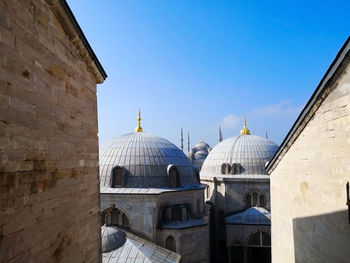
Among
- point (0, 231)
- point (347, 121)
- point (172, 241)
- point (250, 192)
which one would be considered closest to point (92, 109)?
point (0, 231)

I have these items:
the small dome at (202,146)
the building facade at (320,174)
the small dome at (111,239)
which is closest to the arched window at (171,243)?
the small dome at (111,239)

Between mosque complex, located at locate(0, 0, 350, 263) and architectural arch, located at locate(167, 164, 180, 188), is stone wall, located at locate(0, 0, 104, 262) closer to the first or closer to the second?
mosque complex, located at locate(0, 0, 350, 263)

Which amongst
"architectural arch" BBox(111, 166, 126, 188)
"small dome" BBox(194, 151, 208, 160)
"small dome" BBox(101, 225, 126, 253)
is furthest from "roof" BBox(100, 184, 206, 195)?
"small dome" BBox(194, 151, 208, 160)

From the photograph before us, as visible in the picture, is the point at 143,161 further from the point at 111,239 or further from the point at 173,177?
the point at 111,239

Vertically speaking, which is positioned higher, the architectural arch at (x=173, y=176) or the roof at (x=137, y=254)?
the architectural arch at (x=173, y=176)

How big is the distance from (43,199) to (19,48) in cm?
213

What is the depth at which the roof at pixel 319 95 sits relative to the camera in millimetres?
4769

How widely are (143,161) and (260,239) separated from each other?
34.7 ft

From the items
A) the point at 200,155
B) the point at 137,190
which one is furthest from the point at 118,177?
the point at 200,155

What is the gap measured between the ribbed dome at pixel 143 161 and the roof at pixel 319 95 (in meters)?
9.50

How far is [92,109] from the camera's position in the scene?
17.9 ft

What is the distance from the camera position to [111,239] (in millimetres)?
11805

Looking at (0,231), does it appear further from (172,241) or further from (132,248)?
(172,241)

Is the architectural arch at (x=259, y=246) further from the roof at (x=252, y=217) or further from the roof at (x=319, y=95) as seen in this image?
the roof at (x=319, y=95)
